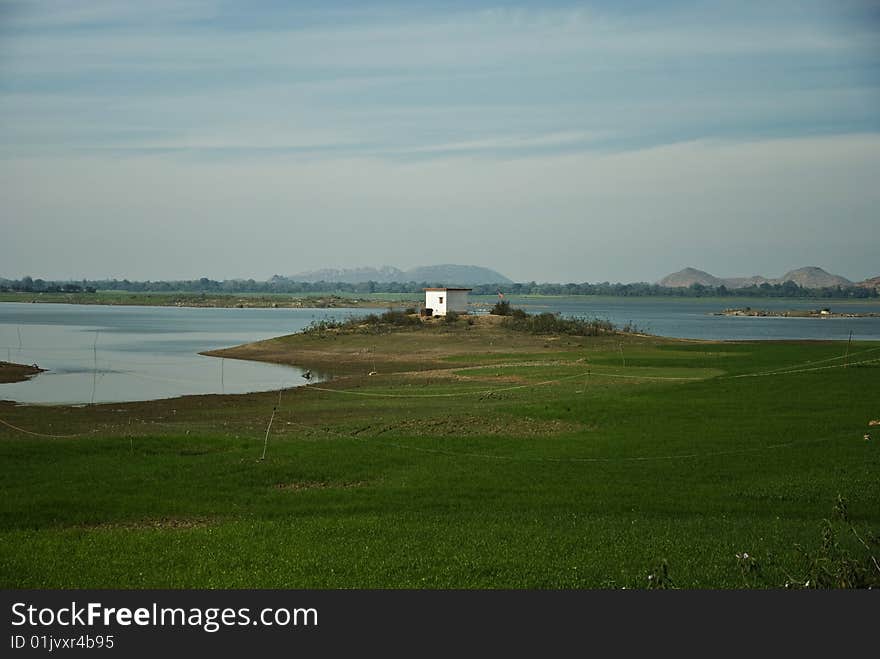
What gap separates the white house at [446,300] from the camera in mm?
78312

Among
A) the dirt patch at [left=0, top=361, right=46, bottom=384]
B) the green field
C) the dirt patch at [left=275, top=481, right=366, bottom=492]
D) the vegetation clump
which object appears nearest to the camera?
the green field

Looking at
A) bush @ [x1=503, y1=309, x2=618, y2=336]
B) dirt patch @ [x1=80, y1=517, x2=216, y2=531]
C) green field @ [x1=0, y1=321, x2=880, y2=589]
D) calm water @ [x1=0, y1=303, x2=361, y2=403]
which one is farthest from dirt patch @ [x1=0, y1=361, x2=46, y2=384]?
bush @ [x1=503, y1=309, x2=618, y2=336]

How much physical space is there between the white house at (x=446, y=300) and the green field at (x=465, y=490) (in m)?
43.9

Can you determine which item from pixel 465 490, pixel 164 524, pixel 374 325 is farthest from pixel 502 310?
pixel 164 524

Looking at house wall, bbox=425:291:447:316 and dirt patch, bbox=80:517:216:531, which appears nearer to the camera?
dirt patch, bbox=80:517:216:531

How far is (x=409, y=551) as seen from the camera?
12078 millimetres

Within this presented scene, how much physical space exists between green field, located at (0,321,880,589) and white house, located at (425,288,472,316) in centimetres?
4388

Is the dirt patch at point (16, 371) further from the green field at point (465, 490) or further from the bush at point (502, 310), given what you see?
the bush at point (502, 310)

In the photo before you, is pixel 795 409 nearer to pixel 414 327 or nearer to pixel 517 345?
pixel 517 345

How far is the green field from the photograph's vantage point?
440 inches

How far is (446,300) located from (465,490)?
203ft

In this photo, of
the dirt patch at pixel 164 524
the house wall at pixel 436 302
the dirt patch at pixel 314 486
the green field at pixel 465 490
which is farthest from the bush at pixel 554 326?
the dirt patch at pixel 164 524

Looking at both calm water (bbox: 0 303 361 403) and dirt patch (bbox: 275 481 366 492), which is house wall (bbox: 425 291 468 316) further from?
dirt patch (bbox: 275 481 366 492)

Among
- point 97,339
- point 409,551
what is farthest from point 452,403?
point 97,339
